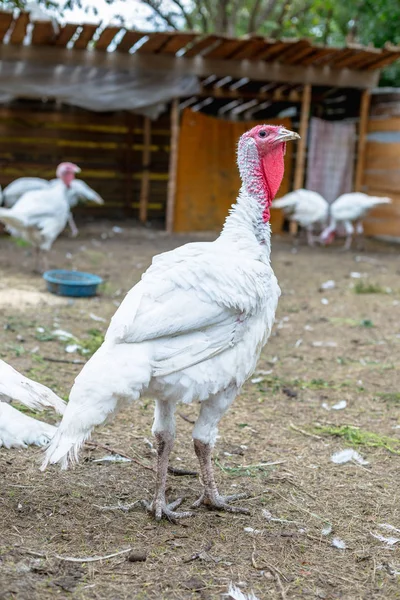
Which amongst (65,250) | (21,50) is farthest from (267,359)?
(21,50)

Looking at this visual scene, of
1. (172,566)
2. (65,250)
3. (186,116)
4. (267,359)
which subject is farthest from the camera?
(186,116)

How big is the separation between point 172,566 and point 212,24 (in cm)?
2002

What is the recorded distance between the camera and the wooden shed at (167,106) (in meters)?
11.6

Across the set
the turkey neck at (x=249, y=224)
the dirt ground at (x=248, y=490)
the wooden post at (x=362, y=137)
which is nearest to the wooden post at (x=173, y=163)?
the wooden post at (x=362, y=137)

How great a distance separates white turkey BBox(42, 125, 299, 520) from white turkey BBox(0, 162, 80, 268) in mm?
5668

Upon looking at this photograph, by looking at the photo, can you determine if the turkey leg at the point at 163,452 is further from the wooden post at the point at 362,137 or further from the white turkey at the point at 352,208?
the wooden post at the point at 362,137

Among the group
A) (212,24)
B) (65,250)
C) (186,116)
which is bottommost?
(65,250)

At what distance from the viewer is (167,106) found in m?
15.1

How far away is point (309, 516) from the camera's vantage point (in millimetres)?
3408

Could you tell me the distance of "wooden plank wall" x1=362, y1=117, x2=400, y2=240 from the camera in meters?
13.6

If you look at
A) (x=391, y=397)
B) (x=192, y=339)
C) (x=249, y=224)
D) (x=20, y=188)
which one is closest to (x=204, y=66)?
(x=20, y=188)

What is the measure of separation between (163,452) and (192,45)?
991 cm

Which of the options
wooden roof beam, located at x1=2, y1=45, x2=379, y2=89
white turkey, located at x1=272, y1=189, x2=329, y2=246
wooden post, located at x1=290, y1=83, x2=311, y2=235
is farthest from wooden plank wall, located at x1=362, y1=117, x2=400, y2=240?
white turkey, located at x1=272, y1=189, x2=329, y2=246

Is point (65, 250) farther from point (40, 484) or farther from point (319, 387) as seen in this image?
point (40, 484)
